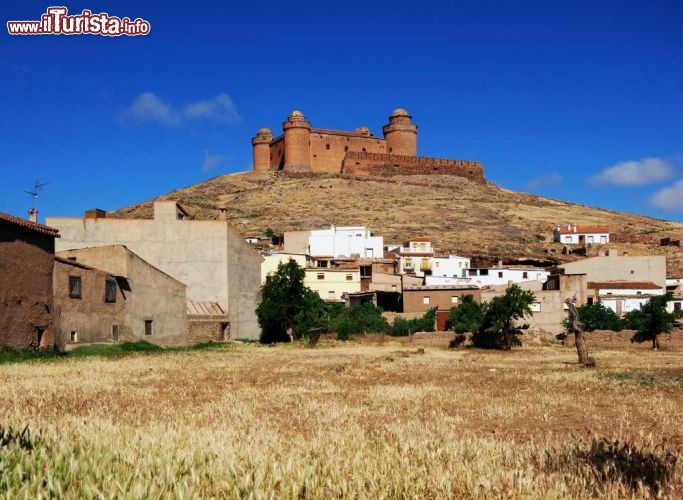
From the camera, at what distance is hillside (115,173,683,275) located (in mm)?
99062

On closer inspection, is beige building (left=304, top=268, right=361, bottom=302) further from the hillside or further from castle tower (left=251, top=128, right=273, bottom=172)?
castle tower (left=251, top=128, right=273, bottom=172)

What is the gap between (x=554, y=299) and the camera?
52.5 meters

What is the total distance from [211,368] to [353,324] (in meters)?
24.7

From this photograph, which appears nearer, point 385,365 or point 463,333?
point 385,365

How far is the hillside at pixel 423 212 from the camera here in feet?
325

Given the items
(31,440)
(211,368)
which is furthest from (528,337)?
(31,440)

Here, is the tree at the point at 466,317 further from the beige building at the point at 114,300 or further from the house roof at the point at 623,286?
the house roof at the point at 623,286

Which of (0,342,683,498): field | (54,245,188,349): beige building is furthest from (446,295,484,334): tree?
(0,342,683,498): field

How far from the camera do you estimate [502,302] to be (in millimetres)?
40094

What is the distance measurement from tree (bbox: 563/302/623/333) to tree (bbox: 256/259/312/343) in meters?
18.7

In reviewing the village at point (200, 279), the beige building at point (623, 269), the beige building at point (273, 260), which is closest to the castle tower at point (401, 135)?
the village at point (200, 279)

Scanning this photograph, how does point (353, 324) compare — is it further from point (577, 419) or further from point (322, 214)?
point (322, 214)

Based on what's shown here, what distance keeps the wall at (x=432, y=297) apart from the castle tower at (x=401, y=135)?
97708 mm

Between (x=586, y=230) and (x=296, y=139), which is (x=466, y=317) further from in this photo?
(x=296, y=139)
